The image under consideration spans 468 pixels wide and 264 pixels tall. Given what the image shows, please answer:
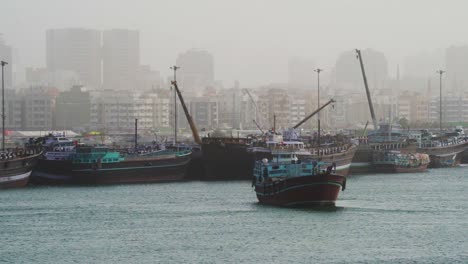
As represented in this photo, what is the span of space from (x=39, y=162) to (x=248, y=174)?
1574 cm

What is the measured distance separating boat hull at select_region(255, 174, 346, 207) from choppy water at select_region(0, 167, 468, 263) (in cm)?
79

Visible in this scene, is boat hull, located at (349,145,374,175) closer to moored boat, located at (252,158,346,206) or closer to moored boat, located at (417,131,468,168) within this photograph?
moored boat, located at (417,131,468,168)

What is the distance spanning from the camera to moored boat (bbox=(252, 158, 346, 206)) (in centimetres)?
6962

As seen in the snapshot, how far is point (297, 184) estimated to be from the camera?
70.2 m

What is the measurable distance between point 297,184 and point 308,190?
0.70 metres

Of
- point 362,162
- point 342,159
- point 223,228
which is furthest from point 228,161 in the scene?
point 223,228

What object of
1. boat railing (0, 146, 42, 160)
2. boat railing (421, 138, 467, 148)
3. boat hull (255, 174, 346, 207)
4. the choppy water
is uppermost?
boat railing (421, 138, 467, 148)

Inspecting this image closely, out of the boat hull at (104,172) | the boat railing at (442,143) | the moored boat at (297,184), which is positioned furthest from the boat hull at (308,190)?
the boat railing at (442,143)

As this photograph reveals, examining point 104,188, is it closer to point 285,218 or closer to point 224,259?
point 285,218

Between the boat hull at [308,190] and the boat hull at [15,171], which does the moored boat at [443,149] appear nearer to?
the boat hull at [15,171]

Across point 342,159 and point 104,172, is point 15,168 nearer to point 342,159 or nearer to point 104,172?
point 104,172

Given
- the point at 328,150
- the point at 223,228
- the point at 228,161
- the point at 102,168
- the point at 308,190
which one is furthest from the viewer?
the point at 328,150

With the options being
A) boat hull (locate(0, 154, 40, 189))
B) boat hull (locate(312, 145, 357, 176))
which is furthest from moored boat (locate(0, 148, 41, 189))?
boat hull (locate(312, 145, 357, 176))

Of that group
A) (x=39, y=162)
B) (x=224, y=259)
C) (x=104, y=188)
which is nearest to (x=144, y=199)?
(x=104, y=188)
